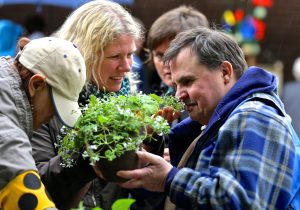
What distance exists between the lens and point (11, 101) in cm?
267

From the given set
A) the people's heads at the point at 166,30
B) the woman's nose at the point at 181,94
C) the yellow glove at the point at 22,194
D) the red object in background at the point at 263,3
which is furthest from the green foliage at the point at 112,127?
the red object in background at the point at 263,3

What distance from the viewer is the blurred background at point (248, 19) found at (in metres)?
8.41

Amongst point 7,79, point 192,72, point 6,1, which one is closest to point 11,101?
point 7,79

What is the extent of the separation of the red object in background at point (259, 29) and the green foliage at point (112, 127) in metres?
6.05

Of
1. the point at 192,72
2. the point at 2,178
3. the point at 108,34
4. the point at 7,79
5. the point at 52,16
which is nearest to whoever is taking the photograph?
the point at 2,178

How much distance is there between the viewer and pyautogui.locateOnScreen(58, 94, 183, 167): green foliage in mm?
2752

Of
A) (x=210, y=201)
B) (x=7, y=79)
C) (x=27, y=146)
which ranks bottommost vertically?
(x=210, y=201)

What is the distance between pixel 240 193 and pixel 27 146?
31.0 inches

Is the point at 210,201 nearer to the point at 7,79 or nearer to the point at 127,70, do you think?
the point at 7,79

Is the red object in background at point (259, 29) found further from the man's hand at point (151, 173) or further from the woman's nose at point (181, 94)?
the man's hand at point (151, 173)

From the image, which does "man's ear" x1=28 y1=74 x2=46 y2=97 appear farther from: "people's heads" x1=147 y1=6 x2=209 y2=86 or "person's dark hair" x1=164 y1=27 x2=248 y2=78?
"people's heads" x1=147 y1=6 x2=209 y2=86

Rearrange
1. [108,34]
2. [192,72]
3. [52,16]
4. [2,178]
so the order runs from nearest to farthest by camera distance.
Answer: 1. [2,178]
2. [192,72]
3. [108,34]
4. [52,16]

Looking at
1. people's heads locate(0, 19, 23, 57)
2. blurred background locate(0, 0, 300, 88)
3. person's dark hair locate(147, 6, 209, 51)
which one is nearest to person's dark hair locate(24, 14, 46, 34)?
blurred background locate(0, 0, 300, 88)

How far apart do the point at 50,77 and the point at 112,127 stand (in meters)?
0.30
